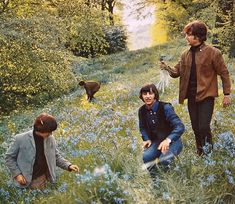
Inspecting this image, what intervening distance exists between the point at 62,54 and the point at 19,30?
5.19 ft

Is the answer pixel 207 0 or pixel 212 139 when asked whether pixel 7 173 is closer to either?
pixel 212 139

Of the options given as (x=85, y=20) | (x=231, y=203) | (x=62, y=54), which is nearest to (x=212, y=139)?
(x=231, y=203)

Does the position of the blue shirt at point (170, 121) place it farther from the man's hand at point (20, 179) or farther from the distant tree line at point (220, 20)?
the distant tree line at point (220, 20)

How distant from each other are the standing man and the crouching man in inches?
32.3

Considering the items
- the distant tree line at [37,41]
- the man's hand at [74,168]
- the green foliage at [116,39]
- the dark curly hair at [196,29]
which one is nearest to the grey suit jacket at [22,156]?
the man's hand at [74,168]

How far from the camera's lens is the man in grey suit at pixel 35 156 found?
623cm

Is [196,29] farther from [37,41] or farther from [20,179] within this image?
[37,41]

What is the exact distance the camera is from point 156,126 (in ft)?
21.1

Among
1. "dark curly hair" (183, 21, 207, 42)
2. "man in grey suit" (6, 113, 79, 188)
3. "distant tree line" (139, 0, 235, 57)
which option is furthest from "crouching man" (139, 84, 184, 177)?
"distant tree line" (139, 0, 235, 57)

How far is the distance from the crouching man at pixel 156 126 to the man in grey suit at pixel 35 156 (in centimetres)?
107

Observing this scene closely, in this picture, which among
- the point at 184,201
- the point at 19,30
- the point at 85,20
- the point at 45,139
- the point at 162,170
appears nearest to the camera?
the point at 184,201

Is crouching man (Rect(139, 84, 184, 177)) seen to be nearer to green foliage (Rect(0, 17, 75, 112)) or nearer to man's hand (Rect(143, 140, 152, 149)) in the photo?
man's hand (Rect(143, 140, 152, 149))

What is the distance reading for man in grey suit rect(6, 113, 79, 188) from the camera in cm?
623

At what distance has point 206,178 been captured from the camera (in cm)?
545
